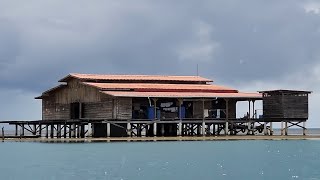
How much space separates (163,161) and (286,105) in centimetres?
3142

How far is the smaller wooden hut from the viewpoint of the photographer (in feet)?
247

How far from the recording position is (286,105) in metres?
75.2

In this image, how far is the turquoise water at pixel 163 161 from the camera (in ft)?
126

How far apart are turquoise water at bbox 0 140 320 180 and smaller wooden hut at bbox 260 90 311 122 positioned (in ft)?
34.3

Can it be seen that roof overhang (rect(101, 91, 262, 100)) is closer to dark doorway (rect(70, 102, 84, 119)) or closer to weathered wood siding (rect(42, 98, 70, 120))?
dark doorway (rect(70, 102, 84, 119))

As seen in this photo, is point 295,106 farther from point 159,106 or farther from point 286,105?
point 159,106

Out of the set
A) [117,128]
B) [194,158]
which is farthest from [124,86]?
[194,158]

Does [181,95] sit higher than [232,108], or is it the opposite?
[181,95]

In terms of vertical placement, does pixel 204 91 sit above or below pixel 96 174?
above

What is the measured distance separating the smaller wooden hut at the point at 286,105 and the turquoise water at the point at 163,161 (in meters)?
10.5

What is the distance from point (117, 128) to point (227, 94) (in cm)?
1147

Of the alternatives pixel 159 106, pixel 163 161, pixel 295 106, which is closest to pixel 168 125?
pixel 159 106

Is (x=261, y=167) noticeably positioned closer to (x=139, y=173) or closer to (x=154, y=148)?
(x=139, y=173)

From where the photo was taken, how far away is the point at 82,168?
4172 cm
